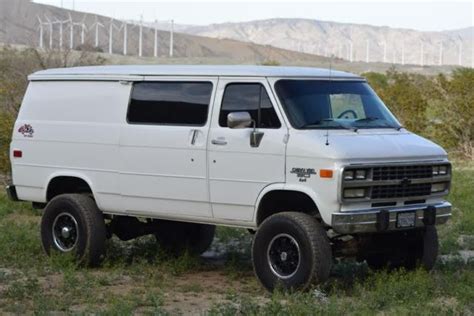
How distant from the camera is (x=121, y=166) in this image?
11812mm

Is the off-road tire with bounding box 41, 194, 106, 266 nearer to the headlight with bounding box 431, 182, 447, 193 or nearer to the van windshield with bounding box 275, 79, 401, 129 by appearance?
the van windshield with bounding box 275, 79, 401, 129

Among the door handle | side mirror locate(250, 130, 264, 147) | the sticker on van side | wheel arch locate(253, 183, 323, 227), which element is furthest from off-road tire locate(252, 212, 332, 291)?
the sticker on van side

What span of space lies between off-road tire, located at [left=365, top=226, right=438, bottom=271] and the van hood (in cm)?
95

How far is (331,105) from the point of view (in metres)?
11.2

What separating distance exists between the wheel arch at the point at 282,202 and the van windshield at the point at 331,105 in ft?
2.05

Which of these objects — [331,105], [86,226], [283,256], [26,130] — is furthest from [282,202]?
[26,130]

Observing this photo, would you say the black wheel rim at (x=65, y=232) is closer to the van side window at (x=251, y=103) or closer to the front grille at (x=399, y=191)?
the van side window at (x=251, y=103)

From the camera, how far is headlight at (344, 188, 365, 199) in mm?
10156

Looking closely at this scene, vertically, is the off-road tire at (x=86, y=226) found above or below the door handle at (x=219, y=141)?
below

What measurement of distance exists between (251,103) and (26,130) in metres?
3.11

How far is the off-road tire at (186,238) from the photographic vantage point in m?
13.2

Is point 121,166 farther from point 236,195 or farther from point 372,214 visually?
point 372,214

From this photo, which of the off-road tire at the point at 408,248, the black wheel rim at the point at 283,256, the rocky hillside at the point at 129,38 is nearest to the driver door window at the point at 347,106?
the off-road tire at the point at 408,248

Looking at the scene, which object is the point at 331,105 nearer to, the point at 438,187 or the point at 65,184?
the point at 438,187
